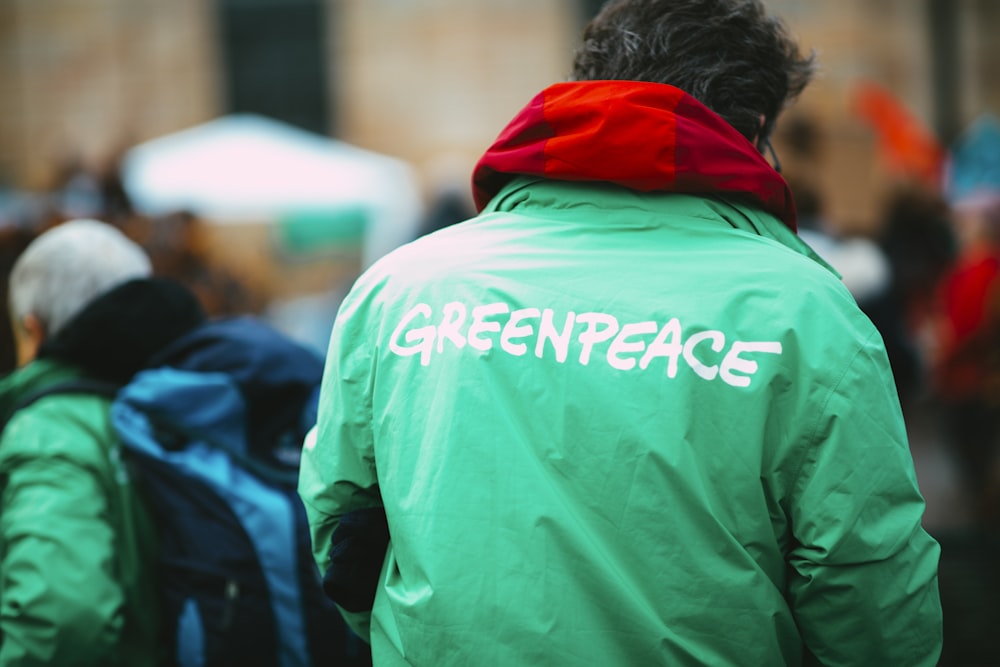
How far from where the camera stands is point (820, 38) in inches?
475

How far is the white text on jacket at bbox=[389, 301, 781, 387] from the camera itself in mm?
1742

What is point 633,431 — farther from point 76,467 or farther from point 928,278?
point 928,278

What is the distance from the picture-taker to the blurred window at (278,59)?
13.6m

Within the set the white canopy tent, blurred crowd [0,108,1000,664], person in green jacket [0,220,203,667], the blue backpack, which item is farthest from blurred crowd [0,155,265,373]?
the white canopy tent

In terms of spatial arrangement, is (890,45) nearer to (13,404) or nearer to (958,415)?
(958,415)

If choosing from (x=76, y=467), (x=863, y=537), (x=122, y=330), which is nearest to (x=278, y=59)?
(x=122, y=330)

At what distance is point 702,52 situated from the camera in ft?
6.61

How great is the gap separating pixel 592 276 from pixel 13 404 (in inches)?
66.4

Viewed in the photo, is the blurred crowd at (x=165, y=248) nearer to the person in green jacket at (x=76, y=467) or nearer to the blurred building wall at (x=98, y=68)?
the person in green jacket at (x=76, y=467)

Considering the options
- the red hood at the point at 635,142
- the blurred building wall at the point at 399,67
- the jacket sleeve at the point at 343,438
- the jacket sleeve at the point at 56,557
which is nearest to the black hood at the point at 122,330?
the jacket sleeve at the point at 56,557

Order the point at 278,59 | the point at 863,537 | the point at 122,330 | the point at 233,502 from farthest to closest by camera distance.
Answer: the point at 278,59 → the point at 122,330 → the point at 233,502 → the point at 863,537

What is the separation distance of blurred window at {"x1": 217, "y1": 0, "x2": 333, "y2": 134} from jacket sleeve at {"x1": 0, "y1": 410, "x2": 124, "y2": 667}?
1134 cm

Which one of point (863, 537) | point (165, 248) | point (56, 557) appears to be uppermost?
point (863, 537)

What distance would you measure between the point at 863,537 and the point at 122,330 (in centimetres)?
181
